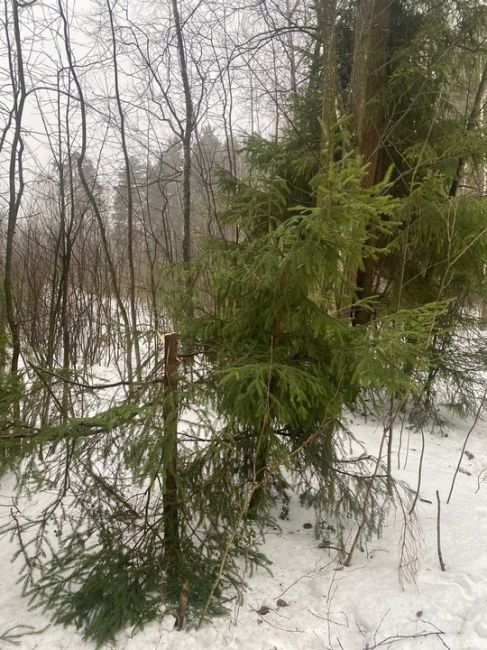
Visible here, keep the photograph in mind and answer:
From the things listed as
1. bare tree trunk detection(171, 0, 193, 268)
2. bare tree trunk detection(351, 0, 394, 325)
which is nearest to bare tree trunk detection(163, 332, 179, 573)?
bare tree trunk detection(351, 0, 394, 325)

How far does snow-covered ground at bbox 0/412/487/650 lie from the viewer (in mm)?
2615

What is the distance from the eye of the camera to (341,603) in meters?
2.96

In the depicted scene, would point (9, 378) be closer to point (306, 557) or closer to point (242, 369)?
point (242, 369)

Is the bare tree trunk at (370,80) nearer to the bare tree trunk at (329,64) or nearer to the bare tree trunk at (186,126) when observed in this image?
the bare tree trunk at (329,64)

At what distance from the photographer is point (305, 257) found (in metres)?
2.45

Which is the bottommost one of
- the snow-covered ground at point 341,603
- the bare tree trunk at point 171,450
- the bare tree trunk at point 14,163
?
the snow-covered ground at point 341,603

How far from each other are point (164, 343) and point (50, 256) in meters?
7.23

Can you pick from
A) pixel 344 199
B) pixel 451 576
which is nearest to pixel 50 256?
pixel 344 199

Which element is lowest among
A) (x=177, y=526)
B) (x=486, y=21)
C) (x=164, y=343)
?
(x=177, y=526)

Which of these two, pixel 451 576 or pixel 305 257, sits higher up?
pixel 305 257

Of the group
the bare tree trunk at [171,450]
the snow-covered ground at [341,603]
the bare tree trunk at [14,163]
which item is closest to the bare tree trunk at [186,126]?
the bare tree trunk at [14,163]

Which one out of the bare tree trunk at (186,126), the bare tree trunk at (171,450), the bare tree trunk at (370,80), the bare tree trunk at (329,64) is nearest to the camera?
the bare tree trunk at (171,450)

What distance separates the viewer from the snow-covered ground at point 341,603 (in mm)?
2615

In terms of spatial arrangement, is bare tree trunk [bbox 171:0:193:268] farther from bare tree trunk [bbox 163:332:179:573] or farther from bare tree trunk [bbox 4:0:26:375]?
bare tree trunk [bbox 163:332:179:573]
